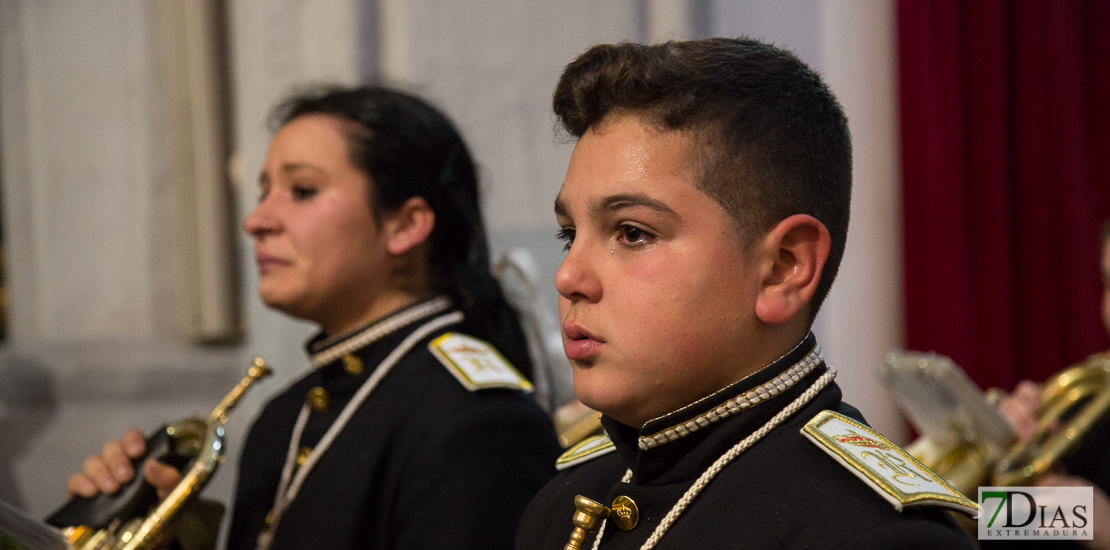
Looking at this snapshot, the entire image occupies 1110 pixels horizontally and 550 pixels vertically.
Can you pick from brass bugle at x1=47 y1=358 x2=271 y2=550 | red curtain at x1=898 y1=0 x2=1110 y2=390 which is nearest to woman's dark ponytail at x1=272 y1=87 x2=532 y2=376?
brass bugle at x1=47 y1=358 x2=271 y2=550

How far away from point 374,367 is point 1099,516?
3.90 feet

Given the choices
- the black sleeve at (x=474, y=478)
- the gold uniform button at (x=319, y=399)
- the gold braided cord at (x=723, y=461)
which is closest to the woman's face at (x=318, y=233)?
the gold uniform button at (x=319, y=399)

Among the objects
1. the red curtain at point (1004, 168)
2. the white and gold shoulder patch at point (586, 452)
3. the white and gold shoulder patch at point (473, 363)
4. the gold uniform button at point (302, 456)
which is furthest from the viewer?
the red curtain at point (1004, 168)

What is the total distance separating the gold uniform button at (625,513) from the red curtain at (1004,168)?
77.4 inches

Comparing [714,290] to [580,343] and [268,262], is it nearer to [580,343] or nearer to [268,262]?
[580,343]

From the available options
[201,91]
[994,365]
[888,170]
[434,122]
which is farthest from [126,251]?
[994,365]

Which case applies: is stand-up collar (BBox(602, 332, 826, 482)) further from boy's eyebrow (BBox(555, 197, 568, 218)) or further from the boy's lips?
the boy's lips

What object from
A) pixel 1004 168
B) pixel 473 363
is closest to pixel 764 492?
pixel 473 363

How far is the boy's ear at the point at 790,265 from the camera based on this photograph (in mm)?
823

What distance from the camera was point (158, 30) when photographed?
10.3ft

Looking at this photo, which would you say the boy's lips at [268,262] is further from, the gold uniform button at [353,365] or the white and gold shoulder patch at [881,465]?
the white and gold shoulder patch at [881,465]

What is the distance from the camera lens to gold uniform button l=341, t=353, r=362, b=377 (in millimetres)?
1555

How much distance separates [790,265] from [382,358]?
34.1 inches

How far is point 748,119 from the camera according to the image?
85 cm
